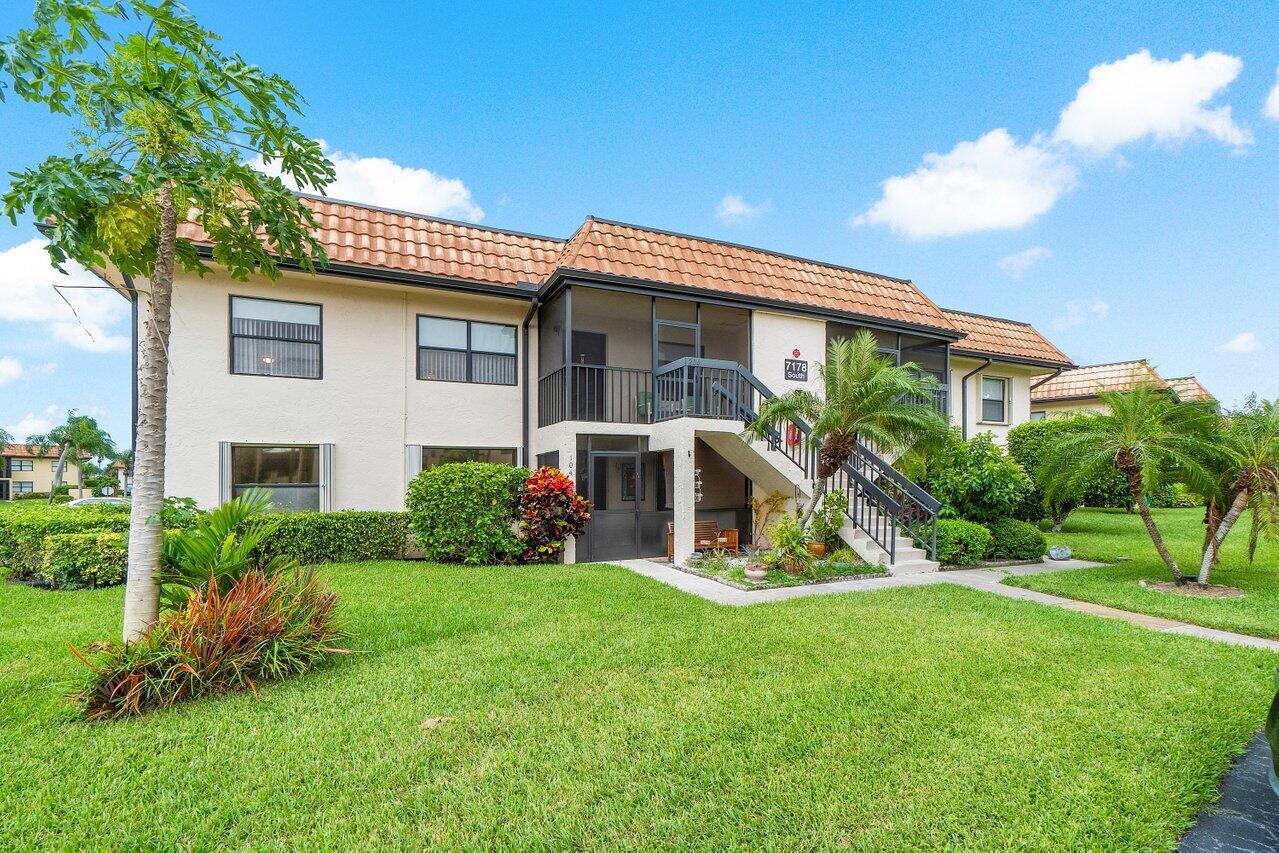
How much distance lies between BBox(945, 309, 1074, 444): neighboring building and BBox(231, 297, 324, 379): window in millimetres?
17219

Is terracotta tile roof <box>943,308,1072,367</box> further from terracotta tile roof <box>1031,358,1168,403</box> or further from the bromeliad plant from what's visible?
the bromeliad plant

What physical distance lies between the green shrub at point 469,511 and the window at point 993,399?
1620 centimetres

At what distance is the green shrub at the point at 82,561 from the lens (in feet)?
27.7

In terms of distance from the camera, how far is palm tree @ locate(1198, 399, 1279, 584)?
7680 millimetres

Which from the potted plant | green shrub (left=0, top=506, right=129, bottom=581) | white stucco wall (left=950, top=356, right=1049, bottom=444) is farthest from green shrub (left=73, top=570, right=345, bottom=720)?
white stucco wall (left=950, top=356, right=1049, bottom=444)

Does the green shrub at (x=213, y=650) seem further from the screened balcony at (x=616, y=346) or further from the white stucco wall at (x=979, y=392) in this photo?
the white stucco wall at (x=979, y=392)

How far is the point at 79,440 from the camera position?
50.2 meters

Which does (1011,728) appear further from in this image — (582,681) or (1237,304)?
(1237,304)

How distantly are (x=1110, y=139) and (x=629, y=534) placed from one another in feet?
48.3

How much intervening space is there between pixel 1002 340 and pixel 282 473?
21261 mm

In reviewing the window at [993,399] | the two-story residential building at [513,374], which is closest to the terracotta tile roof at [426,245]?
the two-story residential building at [513,374]

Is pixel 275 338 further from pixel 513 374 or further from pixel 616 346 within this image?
pixel 616 346

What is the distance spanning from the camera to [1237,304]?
14047mm

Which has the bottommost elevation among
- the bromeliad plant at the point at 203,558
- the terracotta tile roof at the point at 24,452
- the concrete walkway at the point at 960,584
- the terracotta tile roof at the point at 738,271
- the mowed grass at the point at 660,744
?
the concrete walkway at the point at 960,584
